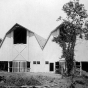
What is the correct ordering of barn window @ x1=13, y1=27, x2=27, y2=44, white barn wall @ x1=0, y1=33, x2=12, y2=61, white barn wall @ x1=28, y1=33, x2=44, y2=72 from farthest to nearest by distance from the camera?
white barn wall @ x1=0, y1=33, x2=12, y2=61 < barn window @ x1=13, y1=27, x2=27, y2=44 < white barn wall @ x1=28, y1=33, x2=44, y2=72

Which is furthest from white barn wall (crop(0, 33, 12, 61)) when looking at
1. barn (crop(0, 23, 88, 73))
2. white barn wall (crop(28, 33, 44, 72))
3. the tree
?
the tree

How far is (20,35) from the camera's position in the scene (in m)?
29.7

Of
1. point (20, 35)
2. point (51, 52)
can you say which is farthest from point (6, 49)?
point (51, 52)

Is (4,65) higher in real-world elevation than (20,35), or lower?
lower

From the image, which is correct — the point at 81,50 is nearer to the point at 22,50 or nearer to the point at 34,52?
the point at 34,52

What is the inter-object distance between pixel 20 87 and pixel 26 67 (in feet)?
44.4

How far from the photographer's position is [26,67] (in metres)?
29.1

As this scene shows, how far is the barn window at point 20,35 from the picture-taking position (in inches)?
1161

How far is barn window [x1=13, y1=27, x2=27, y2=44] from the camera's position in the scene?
2948cm

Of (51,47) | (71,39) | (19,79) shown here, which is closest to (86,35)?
(71,39)

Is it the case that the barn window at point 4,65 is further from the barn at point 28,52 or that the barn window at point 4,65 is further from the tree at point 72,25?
the tree at point 72,25

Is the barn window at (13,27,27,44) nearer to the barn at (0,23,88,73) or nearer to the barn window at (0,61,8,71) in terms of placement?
the barn at (0,23,88,73)

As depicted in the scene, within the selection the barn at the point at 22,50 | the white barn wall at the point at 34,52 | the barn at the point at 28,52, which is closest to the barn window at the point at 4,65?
the barn at the point at 28,52

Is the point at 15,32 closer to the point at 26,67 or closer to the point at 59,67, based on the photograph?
the point at 26,67
